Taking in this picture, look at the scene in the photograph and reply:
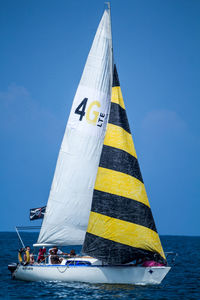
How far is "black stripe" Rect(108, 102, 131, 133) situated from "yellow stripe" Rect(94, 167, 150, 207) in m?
2.28

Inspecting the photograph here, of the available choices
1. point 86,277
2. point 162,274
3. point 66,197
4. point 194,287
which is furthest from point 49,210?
point 194,287

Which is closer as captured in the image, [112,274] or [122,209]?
[112,274]

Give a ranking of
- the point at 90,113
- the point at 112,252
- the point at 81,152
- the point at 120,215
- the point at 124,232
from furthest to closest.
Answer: the point at 90,113 < the point at 81,152 < the point at 120,215 < the point at 124,232 < the point at 112,252

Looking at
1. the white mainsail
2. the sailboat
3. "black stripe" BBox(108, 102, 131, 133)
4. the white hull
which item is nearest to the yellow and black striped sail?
the sailboat

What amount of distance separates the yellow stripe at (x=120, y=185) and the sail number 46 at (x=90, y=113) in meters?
2.92

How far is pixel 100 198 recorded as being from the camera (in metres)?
19.7

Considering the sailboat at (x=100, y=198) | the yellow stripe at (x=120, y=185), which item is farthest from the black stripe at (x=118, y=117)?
the yellow stripe at (x=120, y=185)

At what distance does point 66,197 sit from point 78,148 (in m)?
2.41

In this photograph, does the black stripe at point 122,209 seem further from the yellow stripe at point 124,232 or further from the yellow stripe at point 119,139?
the yellow stripe at point 119,139

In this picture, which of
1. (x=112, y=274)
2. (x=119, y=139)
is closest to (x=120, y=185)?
(x=119, y=139)

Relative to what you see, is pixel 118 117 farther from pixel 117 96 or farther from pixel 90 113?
pixel 90 113

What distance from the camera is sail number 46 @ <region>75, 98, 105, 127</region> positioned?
71.3 ft

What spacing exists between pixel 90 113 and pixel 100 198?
4.42 metres

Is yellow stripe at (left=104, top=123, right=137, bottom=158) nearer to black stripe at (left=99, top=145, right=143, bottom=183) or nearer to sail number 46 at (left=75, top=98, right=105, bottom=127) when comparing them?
black stripe at (left=99, top=145, right=143, bottom=183)
